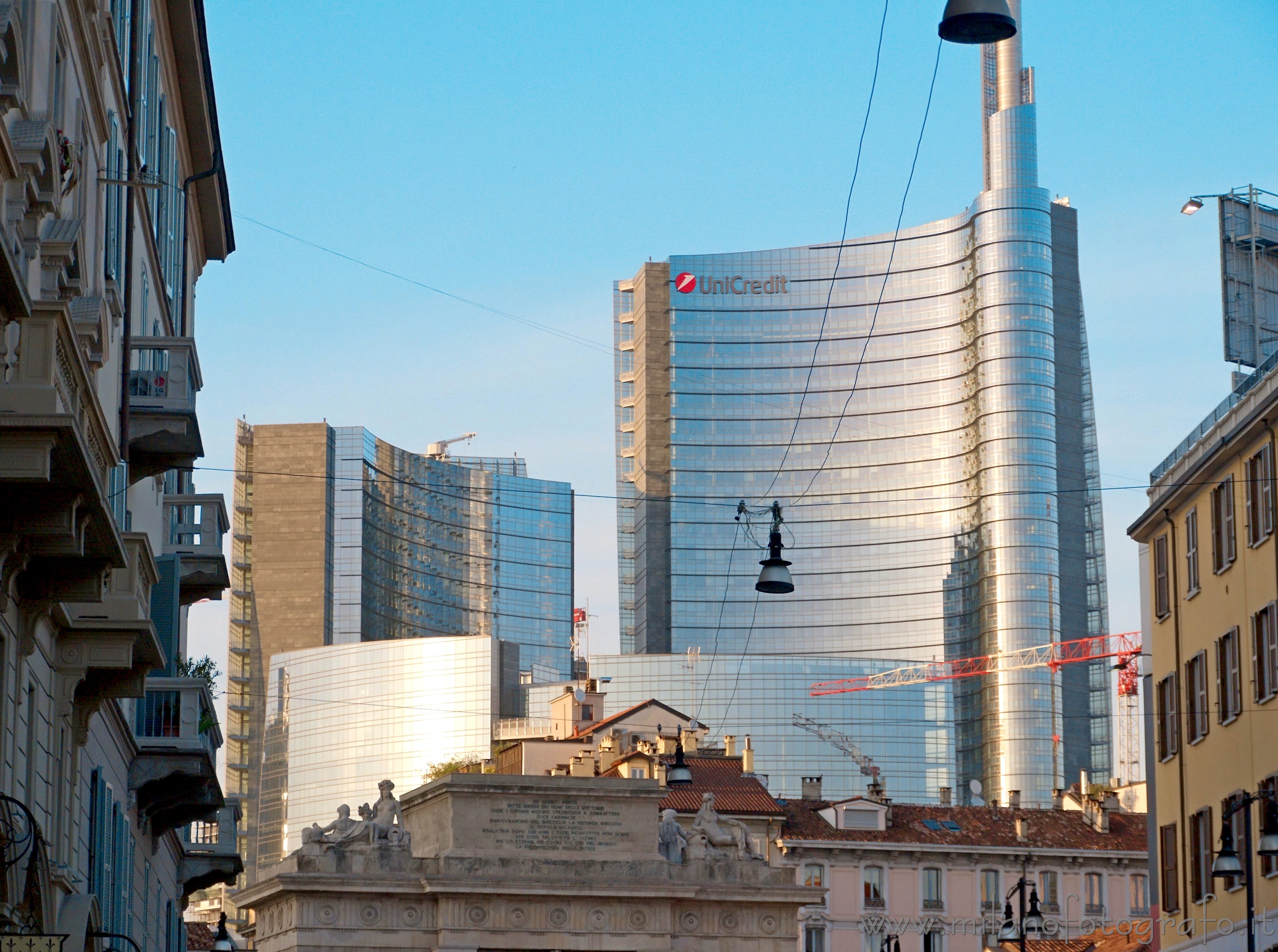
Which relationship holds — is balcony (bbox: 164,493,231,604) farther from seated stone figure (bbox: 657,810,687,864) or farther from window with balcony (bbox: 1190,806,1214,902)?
seated stone figure (bbox: 657,810,687,864)

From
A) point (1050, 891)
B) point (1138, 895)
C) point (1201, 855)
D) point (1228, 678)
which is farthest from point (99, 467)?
point (1138, 895)

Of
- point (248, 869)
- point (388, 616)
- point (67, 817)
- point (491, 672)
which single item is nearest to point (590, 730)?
point (491, 672)

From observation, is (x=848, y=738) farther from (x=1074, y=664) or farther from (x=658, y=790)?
(x=658, y=790)

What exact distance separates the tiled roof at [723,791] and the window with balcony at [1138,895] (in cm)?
1348

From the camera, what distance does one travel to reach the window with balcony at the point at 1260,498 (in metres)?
34.7

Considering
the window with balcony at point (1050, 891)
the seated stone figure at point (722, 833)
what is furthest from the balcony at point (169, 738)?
the window with balcony at point (1050, 891)

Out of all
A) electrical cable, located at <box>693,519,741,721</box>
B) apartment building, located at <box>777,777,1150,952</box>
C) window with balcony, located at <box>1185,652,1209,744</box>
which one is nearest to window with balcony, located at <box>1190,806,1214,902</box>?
window with balcony, located at <box>1185,652,1209,744</box>

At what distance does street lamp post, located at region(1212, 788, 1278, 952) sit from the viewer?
26438 mm

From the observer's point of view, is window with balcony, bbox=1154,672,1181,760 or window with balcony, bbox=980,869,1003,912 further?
window with balcony, bbox=980,869,1003,912

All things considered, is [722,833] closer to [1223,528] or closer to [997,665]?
[1223,528]

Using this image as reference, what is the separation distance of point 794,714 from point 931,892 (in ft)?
259

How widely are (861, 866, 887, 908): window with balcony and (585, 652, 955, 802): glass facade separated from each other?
76819 millimetres

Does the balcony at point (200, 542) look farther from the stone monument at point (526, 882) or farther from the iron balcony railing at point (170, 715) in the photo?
the stone monument at point (526, 882)

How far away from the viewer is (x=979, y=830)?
82.5m
